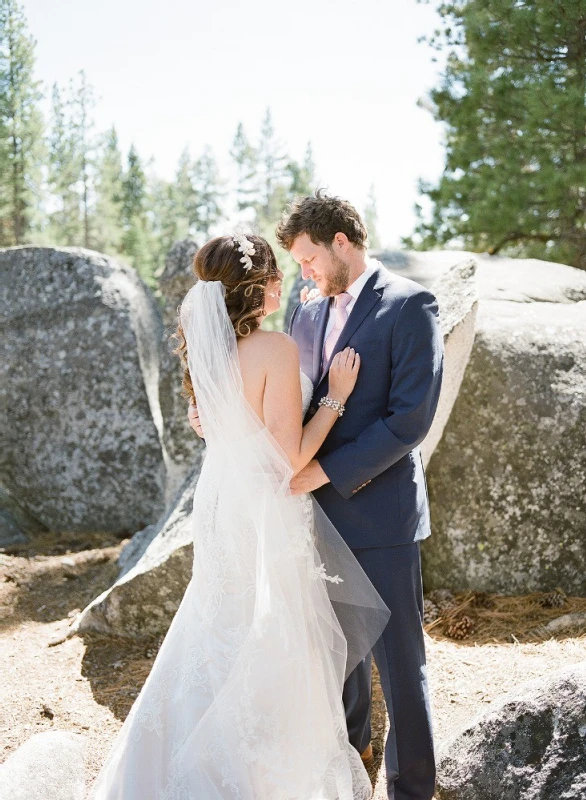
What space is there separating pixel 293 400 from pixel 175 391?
4.29 meters

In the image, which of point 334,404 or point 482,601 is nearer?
point 334,404

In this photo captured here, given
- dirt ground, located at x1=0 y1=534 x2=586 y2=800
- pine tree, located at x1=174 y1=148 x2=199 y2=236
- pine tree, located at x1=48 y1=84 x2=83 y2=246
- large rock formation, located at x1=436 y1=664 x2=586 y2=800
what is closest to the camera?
large rock formation, located at x1=436 y1=664 x2=586 y2=800

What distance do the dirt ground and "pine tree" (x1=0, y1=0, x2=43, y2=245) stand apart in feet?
58.9

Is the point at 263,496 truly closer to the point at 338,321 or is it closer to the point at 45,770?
the point at 338,321

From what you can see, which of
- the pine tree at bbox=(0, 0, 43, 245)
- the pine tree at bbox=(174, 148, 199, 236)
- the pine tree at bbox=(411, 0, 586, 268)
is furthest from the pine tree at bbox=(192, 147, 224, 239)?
the pine tree at bbox=(411, 0, 586, 268)

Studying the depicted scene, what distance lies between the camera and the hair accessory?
2.87 m

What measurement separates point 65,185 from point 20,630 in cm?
2661

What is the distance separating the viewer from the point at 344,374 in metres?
2.91

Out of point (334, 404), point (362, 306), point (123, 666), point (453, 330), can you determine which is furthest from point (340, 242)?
point (123, 666)

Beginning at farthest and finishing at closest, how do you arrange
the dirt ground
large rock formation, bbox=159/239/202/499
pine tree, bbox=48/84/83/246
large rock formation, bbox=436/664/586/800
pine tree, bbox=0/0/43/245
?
pine tree, bbox=48/84/83/246 < pine tree, bbox=0/0/43/245 < large rock formation, bbox=159/239/202/499 < the dirt ground < large rock formation, bbox=436/664/586/800

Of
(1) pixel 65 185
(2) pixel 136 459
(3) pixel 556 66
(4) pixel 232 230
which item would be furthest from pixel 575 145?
(1) pixel 65 185

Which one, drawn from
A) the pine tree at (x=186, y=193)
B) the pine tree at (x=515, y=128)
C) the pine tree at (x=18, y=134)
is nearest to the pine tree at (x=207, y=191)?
the pine tree at (x=186, y=193)

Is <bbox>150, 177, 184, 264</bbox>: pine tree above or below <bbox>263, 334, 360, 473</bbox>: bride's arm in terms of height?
above

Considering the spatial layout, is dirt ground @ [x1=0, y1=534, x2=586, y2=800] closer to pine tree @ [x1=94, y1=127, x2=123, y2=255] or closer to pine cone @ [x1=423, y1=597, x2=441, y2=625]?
pine cone @ [x1=423, y1=597, x2=441, y2=625]
